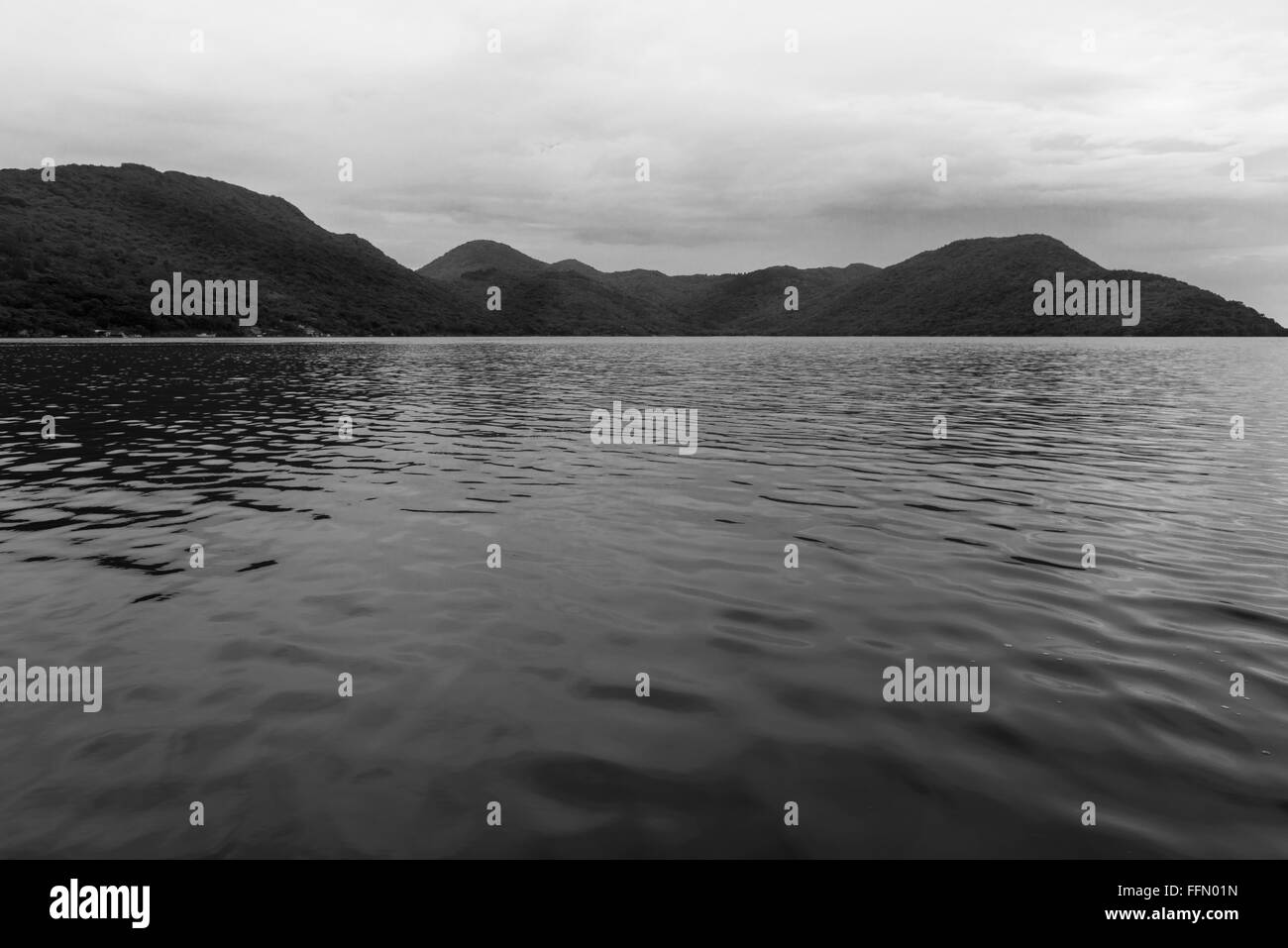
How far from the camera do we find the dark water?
636cm

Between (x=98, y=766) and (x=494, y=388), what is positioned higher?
(x=494, y=388)

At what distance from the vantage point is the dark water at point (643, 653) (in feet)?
20.9

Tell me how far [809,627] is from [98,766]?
840 centimetres

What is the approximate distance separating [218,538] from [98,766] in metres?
8.68

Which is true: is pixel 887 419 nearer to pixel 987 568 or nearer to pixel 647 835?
pixel 987 568

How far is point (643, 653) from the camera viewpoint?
984 cm

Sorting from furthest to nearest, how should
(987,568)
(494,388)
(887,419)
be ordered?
(494,388) < (887,419) < (987,568)

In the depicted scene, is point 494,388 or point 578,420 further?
point 494,388

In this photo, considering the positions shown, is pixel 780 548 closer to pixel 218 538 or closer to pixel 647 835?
pixel 647 835

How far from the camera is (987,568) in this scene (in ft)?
42.5

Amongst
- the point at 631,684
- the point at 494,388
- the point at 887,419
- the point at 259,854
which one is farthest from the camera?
the point at 494,388
